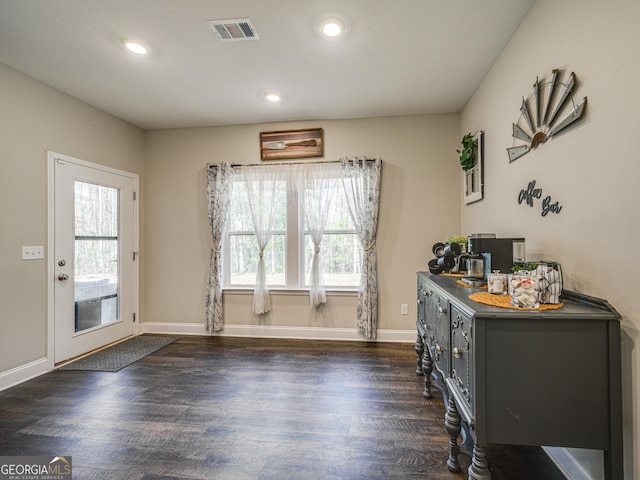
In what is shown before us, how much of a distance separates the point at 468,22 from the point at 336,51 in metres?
0.96

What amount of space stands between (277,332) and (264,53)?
3.08 metres

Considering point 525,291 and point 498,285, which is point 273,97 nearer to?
point 498,285

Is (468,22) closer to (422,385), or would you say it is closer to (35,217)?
(422,385)

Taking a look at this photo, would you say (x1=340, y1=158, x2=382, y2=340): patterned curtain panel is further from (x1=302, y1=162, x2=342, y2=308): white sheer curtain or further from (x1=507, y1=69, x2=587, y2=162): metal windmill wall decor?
(x1=507, y1=69, x2=587, y2=162): metal windmill wall decor

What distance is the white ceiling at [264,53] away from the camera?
1.99 meters

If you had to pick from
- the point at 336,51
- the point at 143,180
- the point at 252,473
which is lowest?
the point at 252,473

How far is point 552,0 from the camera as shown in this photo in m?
1.71

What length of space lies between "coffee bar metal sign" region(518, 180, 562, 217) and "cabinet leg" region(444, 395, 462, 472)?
46.7 inches

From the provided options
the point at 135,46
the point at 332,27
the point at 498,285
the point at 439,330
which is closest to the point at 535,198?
the point at 498,285

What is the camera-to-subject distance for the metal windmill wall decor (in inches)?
59.9

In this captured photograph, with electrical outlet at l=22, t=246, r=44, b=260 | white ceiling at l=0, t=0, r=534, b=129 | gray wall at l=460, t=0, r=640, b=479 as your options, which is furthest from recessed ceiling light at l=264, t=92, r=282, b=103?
electrical outlet at l=22, t=246, r=44, b=260

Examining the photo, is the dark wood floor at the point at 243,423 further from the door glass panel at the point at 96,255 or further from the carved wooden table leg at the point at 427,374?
the door glass panel at the point at 96,255

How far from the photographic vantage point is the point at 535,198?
1.88m

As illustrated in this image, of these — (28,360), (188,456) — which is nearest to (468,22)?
(188,456)
